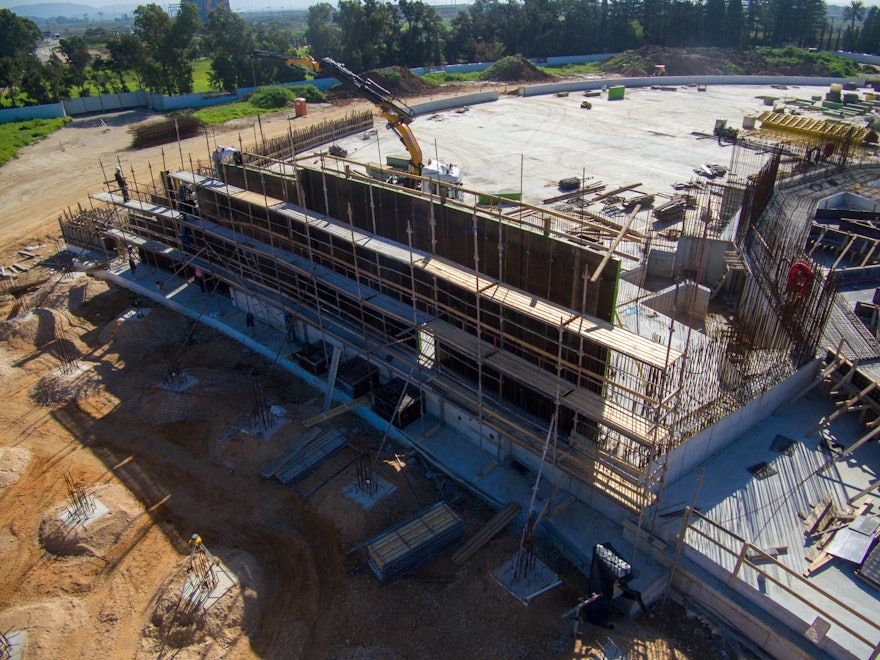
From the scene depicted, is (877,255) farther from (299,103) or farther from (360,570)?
(299,103)

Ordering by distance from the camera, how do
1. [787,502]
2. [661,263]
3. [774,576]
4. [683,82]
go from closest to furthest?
[774,576], [787,502], [661,263], [683,82]

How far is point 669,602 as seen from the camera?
37.9ft

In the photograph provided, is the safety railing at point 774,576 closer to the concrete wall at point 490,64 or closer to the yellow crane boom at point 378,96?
the yellow crane boom at point 378,96

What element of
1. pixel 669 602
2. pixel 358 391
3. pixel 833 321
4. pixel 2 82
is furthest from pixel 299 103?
pixel 669 602

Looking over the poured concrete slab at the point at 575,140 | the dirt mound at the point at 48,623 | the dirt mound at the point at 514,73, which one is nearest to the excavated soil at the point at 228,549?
the dirt mound at the point at 48,623

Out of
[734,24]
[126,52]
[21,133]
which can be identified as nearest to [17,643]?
[21,133]

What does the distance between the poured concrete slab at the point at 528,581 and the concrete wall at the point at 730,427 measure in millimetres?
2930

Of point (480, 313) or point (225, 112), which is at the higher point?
point (225, 112)

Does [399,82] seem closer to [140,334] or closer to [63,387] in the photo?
[140,334]

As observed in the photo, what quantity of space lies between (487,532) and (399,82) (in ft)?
185

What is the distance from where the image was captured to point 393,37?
237ft

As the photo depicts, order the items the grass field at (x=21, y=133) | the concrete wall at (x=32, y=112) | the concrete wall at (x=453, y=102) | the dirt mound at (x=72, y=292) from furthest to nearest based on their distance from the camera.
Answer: the concrete wall at (x=453, y=102), the concrete wall at (x=32, y=112), the grass field at (x=21, y=133), the dirt mound at (x=72, y=292)

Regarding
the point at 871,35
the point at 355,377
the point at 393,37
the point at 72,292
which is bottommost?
the point at 355,377

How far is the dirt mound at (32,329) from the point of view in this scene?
2067 centimetres
